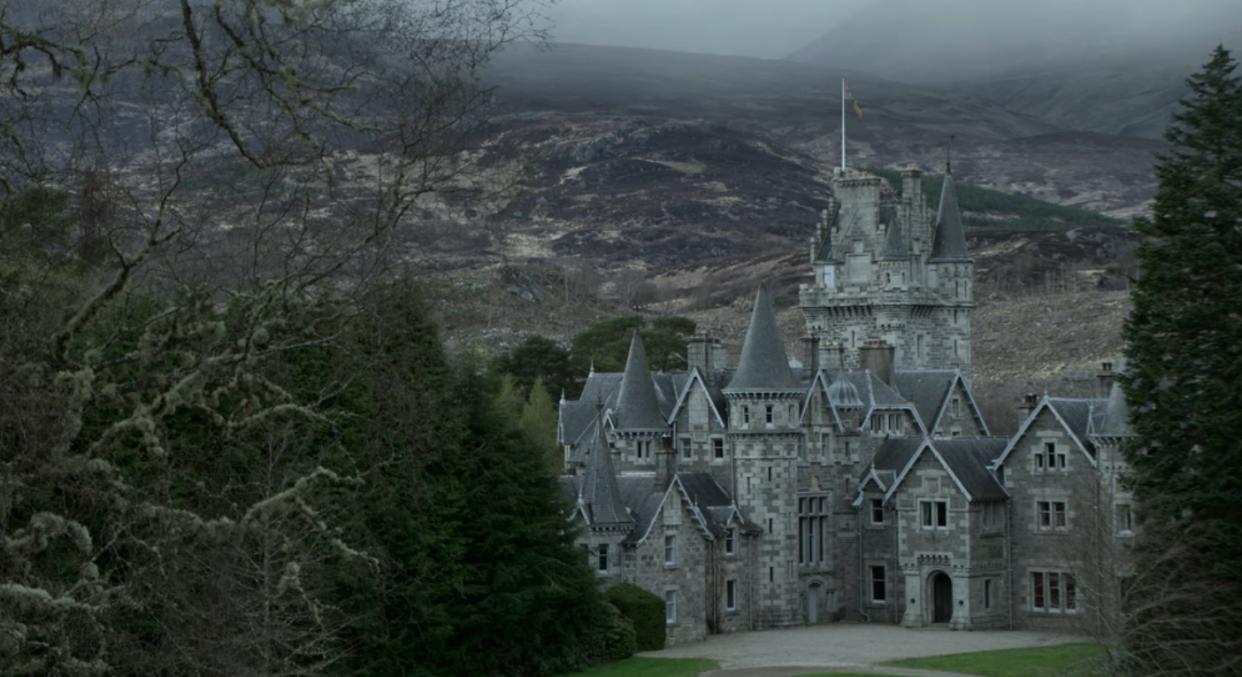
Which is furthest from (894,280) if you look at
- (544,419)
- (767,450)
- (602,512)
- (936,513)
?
(602,512)

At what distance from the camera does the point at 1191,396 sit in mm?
35219

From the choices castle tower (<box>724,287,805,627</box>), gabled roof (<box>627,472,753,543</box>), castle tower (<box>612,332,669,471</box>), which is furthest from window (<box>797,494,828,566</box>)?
castle tower (<box>612,332,669,471</box>)

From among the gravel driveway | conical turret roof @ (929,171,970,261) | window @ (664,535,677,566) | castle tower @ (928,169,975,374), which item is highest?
conical turret roof @ (929,171,970,261)

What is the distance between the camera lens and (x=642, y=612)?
171 feet

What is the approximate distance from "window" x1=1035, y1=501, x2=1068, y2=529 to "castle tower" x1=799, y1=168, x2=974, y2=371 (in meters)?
20.2

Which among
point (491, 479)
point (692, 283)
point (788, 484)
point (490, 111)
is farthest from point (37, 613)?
point (692, 283)

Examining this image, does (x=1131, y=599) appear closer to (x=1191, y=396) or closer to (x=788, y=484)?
(x=1191, y=396)

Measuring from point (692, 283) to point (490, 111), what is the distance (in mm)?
176655

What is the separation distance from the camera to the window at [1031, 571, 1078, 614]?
5859 cm

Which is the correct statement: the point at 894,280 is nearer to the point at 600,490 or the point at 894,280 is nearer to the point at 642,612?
the point at 600,490

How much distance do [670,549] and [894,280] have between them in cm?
2776

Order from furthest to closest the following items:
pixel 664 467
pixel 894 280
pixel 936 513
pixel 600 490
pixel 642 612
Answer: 1. pixel 894 280
2. pixel 936 513
3. pixel 664 467
4. pixel 600 490
5. pixel 642 612

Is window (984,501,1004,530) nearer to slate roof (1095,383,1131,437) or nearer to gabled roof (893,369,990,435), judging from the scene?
slate roof (1095,383,1131,437)

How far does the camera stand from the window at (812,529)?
200 feet
